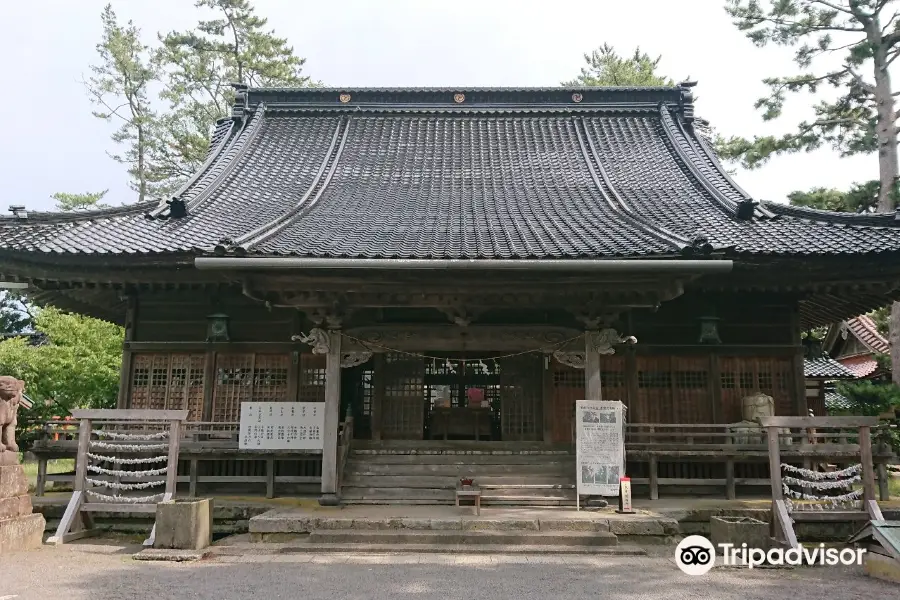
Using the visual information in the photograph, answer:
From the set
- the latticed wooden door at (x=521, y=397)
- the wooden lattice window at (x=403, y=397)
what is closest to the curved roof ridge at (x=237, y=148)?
the wooden lattice window at (x=403, y=397)

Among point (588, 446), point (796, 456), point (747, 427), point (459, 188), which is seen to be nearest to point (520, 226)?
point (459, 188)

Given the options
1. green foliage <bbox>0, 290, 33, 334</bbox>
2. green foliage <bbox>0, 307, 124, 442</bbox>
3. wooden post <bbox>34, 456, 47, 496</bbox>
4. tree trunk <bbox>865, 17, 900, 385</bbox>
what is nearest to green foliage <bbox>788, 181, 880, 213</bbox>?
tree trunk <bbox>865, 17, 900, 385</bbox>

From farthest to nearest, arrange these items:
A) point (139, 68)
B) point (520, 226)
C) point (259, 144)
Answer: point (139, 68), point (259, 144), point (520, 226)

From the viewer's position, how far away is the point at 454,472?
10.2 m

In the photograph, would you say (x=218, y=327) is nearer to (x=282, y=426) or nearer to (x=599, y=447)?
(x=282, y=426)

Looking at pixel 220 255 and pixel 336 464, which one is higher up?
pixel 220 255

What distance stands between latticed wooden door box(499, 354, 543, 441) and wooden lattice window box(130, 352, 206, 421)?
5691 mm

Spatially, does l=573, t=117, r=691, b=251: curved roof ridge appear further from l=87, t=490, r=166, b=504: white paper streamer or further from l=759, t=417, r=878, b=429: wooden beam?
l=87, t=490, r=166, b=504: white paper streamer

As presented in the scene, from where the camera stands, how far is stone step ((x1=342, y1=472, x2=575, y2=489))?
32.2 ft

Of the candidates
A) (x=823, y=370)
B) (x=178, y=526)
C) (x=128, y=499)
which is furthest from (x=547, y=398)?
(x=823, y=370)

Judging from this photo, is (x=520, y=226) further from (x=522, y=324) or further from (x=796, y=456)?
(x=796, y=456)

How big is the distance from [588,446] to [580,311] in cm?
206

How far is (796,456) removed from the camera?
390 inches

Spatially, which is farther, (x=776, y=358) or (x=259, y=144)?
(x=259, y=144)
